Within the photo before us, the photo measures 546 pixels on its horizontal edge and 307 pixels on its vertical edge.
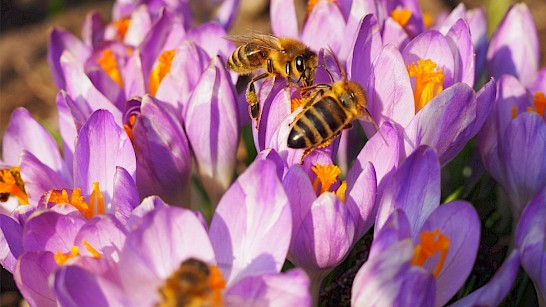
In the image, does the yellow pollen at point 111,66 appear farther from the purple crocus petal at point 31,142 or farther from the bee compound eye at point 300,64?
the bee compound eye at point 300,64

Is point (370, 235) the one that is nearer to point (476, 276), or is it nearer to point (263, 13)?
point (476, 276)

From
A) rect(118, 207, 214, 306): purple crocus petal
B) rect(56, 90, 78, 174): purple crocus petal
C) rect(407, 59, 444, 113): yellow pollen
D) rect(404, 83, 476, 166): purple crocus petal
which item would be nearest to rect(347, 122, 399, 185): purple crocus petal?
Answer: rect(404, 83, 476, 166): purple crocus petal

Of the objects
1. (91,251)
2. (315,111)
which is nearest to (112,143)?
(91,251)

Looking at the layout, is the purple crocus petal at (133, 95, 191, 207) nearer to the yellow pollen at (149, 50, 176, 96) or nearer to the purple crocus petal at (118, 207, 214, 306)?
the yellow pollen at (149, 50, 176, 96)

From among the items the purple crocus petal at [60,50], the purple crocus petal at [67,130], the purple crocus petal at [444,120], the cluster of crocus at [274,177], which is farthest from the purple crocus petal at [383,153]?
the purple crocus petal at [60,50]

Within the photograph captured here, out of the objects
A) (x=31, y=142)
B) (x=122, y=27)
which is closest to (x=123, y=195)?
(x=31, y=142)

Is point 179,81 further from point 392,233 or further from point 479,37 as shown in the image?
point 479,37
